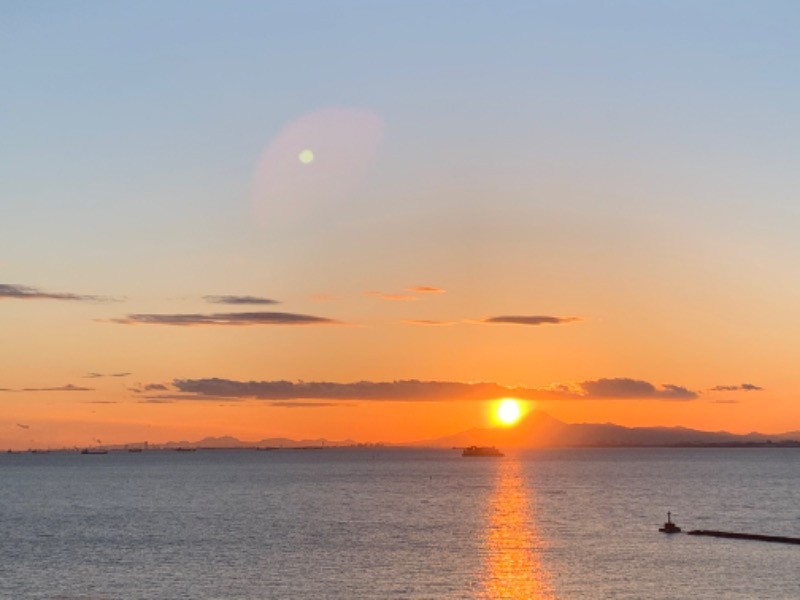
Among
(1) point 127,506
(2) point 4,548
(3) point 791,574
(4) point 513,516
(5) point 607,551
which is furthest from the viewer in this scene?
(1) point 127,506

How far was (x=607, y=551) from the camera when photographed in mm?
116812

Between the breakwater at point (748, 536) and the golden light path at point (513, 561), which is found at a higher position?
the breakwater at point (748, 536)

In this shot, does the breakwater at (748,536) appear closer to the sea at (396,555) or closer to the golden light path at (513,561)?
the sea at (396,555)

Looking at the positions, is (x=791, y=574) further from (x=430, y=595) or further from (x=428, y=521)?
(x=428, y=521)

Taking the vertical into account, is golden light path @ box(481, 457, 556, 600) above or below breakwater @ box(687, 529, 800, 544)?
below

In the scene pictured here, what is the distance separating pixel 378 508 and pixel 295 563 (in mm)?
76708

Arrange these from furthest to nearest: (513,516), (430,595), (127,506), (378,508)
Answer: (127,506)
(378,508)
(513,516)
(430,595)

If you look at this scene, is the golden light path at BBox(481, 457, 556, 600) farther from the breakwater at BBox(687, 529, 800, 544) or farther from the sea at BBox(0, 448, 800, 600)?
the breakwater at BBox(687, 529, 800, 544)

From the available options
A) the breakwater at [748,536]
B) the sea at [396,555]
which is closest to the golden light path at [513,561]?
the sea at [396,555]

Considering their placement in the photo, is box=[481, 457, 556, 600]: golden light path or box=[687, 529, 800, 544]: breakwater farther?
box=[687, 529, 800, 544]: breakwater

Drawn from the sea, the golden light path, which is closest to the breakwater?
the sea

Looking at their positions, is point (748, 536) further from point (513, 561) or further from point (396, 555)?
point (396, 555)

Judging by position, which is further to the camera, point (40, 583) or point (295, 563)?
point (295, 563)

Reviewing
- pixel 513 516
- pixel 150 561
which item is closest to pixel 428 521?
pixel 513 516
